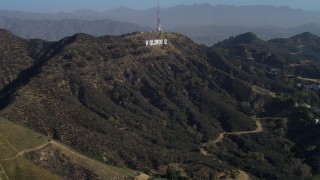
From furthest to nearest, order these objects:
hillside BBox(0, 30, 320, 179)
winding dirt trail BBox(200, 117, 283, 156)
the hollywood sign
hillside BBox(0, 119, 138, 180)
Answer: the hollywood sign < winding dirt trail BBox(200, 117, 283, 156) < hillside BBox(0, 30, 320, 179) < hillside BBox(0, 119, 138, 180)

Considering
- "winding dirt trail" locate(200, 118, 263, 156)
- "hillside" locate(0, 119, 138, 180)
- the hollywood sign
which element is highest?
the hollywood sign

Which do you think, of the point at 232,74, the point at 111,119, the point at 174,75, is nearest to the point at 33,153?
the point at 111,119

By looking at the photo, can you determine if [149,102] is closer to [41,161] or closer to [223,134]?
[223,134]

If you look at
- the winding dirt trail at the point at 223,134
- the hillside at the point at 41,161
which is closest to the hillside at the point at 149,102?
the winding dirt trail at the point at 223,134

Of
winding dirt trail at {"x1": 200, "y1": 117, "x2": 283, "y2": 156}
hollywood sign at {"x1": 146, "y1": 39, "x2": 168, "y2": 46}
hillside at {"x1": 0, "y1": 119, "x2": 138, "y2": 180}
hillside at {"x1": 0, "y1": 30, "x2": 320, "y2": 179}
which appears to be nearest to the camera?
hillside at {"x1": 0, "y1": 119, "x2": 138, "y2": 180}

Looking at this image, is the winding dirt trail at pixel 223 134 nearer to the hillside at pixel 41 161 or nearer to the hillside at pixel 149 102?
the hillside at pixel 149 102

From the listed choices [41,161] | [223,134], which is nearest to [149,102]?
[223,134]

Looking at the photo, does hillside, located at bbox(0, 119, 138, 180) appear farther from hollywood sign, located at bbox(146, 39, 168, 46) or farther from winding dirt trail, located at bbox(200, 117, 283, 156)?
hollywood sign, located at bbox(146, 39, 168, 46)

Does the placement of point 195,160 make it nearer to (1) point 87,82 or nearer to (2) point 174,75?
(1) point 87,82

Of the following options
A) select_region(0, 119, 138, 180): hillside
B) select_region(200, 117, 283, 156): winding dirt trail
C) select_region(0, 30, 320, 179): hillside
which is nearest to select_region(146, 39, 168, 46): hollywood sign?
select_region(0, 30, 320, 179): hillside
